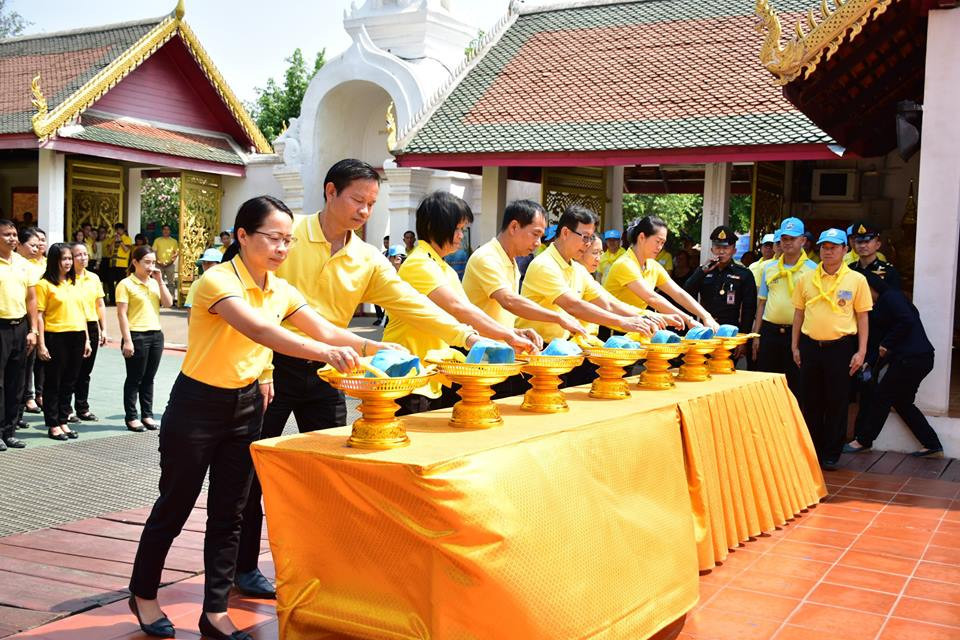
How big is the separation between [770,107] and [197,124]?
10.8 meters

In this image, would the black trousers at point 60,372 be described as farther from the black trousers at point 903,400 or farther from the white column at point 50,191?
the white column at point 50,191

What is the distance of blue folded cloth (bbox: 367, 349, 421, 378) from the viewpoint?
287 cm

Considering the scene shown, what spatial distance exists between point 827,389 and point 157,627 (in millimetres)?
5010

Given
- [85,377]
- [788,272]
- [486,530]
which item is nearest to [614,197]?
[788,272]

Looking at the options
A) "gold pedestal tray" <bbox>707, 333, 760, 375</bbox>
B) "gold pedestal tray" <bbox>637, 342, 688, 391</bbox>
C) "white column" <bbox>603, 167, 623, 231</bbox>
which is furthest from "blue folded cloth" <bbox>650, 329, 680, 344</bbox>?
"white column" <bbox>603, 167, 623, 231</bbox>

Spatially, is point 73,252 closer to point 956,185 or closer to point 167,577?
point 167,577

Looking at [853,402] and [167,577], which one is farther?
[853,402]

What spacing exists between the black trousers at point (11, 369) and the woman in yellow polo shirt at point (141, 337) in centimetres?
78

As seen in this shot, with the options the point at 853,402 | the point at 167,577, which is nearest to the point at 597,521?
the point at 167,577

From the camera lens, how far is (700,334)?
511cm

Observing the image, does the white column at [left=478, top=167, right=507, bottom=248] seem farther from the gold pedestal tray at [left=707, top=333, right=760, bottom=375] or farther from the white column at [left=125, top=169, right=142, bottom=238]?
the gold pedestal tray at [left=707, top=333, right=760, bottom=375]

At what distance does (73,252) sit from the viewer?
24.3ft

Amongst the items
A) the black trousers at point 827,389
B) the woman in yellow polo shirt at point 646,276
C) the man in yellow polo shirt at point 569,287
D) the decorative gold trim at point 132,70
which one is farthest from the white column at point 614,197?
the man in yellow polo shirt at point 569,287

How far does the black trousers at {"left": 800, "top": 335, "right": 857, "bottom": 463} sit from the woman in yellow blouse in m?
3.49
